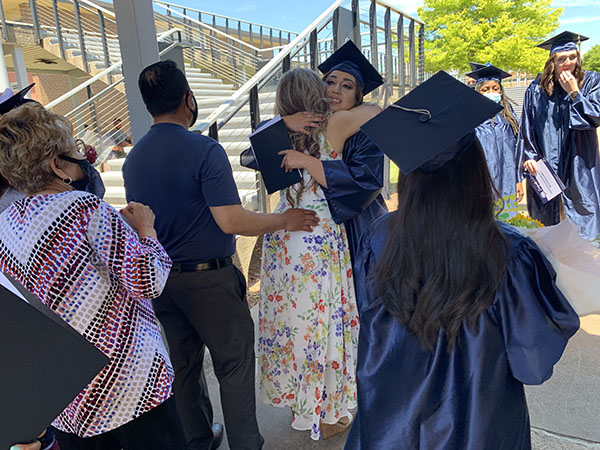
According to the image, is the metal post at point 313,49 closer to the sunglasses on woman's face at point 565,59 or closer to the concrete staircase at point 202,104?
the concrete staircase at point 202,104

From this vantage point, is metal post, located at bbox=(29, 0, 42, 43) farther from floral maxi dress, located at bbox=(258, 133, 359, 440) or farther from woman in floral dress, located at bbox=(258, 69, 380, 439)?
floral maxi dress, located at bbox=(258, 133, 359, 440)

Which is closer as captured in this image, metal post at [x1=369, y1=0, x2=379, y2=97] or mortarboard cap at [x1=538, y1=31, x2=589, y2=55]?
mortarboard cap at [x1=538, y1=31, x2=589, y2=55]

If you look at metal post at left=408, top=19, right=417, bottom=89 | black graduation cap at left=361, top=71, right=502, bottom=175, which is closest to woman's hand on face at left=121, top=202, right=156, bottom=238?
black graduation cap at left=361, top=71, right=502, bottom=175

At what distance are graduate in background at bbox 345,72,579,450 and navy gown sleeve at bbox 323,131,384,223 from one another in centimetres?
75

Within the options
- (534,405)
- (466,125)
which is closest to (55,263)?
(466,125)

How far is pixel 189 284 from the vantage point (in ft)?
6.68

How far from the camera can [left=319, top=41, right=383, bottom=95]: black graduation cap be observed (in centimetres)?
242

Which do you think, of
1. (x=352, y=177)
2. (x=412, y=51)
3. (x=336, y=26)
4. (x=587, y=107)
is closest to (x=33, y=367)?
(x=352, y=177)

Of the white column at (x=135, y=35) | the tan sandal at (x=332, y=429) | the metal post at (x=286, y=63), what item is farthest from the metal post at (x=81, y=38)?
the tan sandal at (x=332, y=429)

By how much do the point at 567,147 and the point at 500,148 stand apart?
572 millimetres

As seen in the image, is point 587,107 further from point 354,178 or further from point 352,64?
point 354,178

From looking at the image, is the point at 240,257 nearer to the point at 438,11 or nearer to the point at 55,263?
the point at 55,263

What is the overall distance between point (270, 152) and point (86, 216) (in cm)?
97

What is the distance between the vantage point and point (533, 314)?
1230 mm
